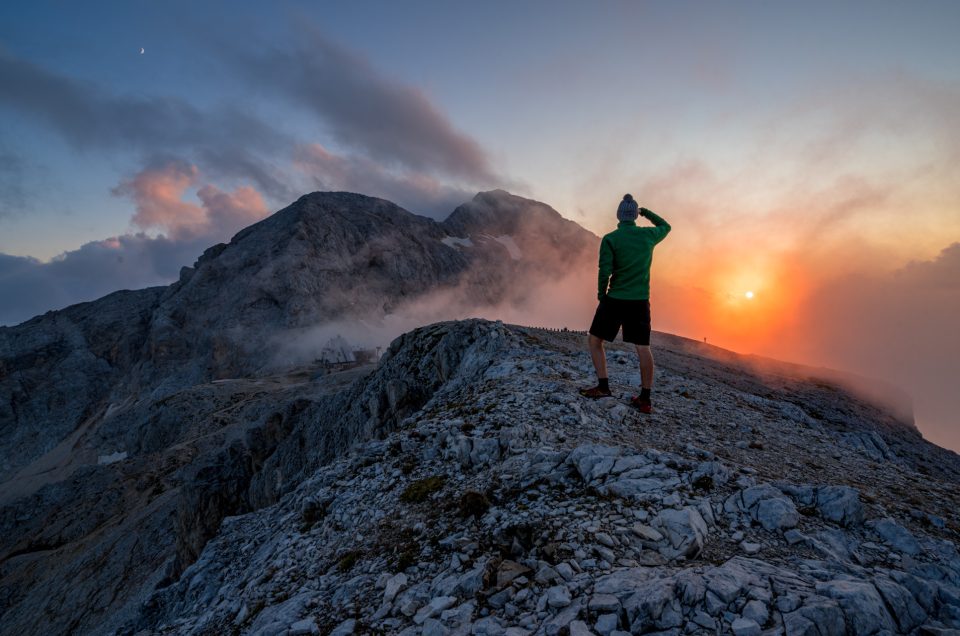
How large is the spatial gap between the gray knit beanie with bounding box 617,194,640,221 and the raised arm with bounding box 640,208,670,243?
1.59 feet

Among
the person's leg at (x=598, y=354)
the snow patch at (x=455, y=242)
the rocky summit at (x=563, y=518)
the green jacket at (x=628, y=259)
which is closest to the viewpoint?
the rocky summit at (x=563, y=518)

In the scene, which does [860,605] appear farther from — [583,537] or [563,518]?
[563,518]

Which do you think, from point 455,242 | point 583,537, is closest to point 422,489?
point 583,537

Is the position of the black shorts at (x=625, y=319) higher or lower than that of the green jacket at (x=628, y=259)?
lower

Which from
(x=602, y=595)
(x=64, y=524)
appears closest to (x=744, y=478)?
(x=602, y=595)

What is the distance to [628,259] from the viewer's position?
954cm

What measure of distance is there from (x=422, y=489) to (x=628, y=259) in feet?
20.6

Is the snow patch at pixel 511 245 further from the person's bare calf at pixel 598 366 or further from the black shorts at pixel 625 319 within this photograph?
the black shorts at pixel 625 319

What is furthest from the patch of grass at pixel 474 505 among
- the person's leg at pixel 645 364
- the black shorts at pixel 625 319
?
the person's leg at pixel 645 364

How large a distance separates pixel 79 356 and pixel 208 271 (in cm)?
4045

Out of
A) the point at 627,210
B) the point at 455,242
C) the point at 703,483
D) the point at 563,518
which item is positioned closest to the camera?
the point at 563,518

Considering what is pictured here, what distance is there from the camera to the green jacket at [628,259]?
9477mm

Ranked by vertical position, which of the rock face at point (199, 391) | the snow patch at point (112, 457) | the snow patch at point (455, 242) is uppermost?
the snow patch at point (455, 242)

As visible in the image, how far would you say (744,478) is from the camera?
630 cm
